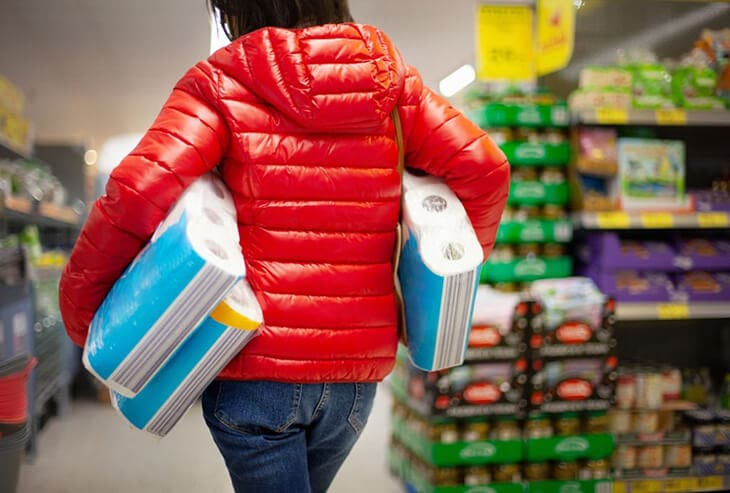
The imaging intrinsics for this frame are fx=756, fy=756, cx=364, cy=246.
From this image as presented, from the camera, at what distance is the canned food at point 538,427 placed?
2867mm

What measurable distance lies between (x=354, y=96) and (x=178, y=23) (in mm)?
1386

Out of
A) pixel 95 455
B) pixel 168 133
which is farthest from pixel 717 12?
pixel 95 455

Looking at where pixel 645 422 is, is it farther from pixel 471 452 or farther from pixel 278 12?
pixel 278 12

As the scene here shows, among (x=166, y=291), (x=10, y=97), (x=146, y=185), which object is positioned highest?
(x=146, y=185)

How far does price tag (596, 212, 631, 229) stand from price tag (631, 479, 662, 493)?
1.05 meters

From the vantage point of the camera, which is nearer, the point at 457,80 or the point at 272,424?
the point at 272,424

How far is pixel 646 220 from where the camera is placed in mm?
3113

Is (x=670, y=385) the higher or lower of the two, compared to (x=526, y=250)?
lower

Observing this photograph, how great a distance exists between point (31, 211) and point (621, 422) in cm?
373

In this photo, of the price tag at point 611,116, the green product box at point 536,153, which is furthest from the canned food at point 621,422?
the price tag at point 611,116

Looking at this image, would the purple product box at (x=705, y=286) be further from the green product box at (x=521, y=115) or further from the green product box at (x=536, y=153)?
the green product box at (x=521, y=115)

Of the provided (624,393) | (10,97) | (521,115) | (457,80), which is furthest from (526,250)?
(457,80)

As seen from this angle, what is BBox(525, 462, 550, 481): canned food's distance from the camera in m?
2.90

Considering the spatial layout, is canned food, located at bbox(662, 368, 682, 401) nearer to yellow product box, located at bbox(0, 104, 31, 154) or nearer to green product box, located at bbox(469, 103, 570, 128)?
green product box, located at bbox(469, 103, 570, 128)
